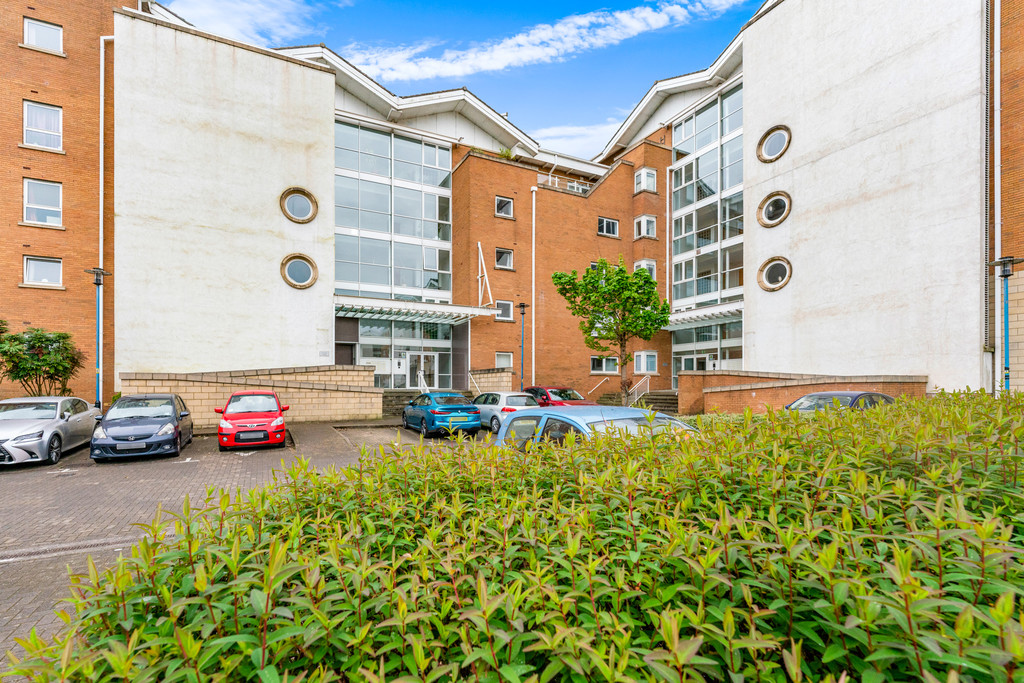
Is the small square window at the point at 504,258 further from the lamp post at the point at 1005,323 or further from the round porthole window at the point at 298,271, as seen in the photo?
the lamp post at the point at 1005,323

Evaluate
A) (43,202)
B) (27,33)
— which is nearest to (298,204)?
(43,202)

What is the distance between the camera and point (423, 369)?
90.1 ft

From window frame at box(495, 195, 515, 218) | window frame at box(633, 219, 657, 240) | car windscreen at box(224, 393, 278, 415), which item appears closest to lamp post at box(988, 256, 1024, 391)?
window frame at box(633, 219, 657, 240)

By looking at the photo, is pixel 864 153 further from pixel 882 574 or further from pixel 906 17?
pixel 882 574

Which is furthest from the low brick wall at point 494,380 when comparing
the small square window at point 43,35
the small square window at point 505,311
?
the small square window at point 43,35

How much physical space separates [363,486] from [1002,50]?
938 inches

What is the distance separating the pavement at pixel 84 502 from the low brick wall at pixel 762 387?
13.4 metres

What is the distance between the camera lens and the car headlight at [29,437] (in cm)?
1034

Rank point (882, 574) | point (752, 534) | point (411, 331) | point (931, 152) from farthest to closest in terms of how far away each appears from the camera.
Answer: point (411, 331) < point (931, 152) < point (752, 534) < point (882, 574)

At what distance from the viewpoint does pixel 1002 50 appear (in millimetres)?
15688

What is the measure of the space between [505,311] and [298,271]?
10924 millimetres

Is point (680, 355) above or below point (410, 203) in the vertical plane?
below

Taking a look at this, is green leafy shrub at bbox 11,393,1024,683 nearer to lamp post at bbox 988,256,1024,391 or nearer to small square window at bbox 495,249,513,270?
lamp post at bbox 988,256,1024,391

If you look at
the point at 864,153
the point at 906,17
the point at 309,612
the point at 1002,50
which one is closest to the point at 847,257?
the point at 864,153
